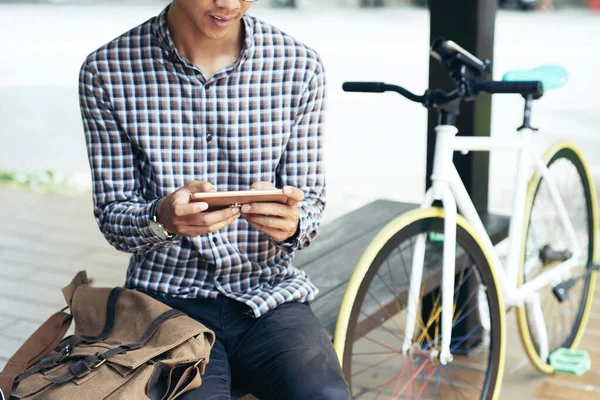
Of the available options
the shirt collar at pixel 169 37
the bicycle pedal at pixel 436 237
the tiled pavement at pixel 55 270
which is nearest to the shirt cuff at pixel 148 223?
the shirt collar at pixel 169 37

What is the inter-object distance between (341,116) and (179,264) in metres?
6.10

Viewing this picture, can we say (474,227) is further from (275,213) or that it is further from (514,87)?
(275,213)

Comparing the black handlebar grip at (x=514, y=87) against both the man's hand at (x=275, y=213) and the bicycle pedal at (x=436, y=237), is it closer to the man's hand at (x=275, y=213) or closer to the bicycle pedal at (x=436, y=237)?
the bicycle pedal at (x=436, y=237)

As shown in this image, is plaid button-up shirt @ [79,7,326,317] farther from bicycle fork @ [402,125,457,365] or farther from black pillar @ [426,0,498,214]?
black pillar @ [426,0,498,214]

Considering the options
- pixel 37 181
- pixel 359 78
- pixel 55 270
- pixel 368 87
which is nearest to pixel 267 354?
pixel 368 87

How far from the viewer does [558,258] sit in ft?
10.1

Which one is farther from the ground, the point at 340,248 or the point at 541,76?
the point at 541,76

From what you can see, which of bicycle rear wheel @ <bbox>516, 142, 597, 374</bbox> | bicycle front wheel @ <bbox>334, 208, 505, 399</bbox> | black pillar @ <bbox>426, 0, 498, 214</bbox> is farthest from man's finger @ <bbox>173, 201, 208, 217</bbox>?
black pillar @ <bbox>426, 0, 498, 214</bbox>

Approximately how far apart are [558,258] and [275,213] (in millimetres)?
1666

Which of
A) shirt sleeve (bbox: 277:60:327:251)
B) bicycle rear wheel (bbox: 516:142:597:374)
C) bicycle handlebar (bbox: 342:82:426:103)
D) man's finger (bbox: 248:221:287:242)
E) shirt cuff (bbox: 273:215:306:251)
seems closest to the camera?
man's finger (bbox: 248:221:287:242)

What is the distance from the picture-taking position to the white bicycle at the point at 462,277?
7.61 feet

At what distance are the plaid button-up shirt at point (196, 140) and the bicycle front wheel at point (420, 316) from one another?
0.26m

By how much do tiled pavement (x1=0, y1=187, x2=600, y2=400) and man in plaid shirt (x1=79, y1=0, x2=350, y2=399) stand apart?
132 cm

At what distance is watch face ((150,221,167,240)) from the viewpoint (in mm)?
1781
